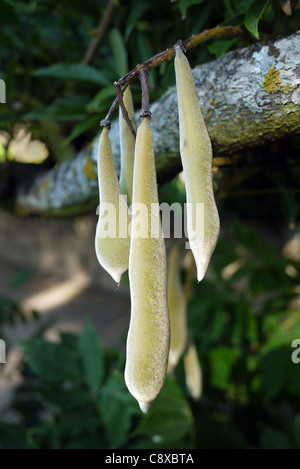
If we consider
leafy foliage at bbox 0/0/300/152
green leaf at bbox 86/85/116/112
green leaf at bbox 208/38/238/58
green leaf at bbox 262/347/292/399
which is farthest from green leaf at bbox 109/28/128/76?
green leaf at bbox 262/347/292/399

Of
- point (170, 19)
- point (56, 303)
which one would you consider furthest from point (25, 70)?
point (56, 303)

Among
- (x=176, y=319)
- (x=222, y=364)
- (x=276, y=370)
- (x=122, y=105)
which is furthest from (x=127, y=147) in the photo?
(x=222, y=364)

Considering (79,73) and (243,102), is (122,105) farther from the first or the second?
(79,73)

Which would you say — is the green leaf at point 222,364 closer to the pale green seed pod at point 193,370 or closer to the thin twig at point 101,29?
the pale green seed pod at point 193,370

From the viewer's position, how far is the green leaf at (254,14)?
392mm

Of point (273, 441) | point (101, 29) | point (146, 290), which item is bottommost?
point (273, 441)

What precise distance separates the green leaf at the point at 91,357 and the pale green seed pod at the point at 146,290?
0.52 meters

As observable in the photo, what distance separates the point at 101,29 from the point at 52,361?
2.05 feet

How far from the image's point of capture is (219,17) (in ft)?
1.81

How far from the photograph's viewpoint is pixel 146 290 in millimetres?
294

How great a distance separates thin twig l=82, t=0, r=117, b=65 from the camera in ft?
2.65

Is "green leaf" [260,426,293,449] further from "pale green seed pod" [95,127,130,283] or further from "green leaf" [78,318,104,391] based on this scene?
"pale green seed pod" [95,127,130,283]

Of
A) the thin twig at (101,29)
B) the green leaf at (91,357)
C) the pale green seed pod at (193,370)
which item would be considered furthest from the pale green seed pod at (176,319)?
the thin twig at (101,29)
